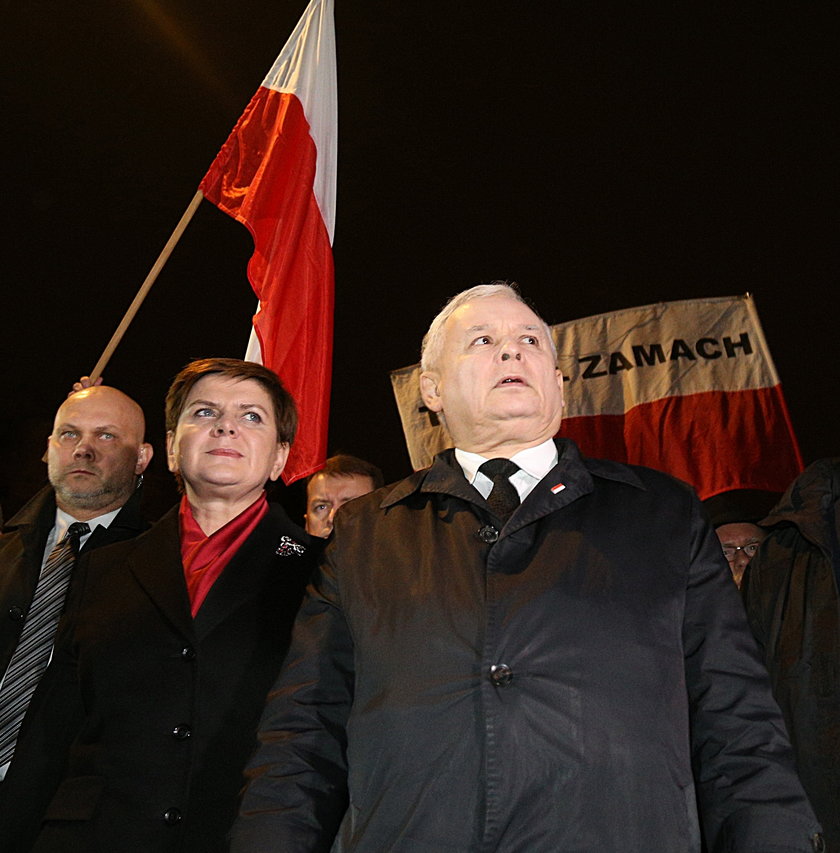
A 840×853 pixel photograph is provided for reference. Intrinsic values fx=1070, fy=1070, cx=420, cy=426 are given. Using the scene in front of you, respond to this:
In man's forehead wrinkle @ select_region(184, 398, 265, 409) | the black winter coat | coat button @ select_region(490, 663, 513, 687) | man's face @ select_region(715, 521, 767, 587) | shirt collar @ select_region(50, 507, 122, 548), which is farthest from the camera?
man's face @ select_region(715, 521, 767, 587)

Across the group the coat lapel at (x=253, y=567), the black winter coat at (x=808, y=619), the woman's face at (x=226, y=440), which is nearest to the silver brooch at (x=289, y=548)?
the coat lapel at (x=253, y=567)

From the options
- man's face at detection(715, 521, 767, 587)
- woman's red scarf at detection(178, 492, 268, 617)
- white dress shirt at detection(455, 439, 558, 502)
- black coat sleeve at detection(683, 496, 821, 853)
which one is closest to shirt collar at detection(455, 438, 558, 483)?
white dress shirt at detection(455, 439, 558, 502)

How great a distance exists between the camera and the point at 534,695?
6.38 ft

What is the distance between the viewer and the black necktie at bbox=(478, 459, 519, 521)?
2266 mm

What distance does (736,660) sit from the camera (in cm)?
204

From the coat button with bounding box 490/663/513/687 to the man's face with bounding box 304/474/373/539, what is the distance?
121 inches

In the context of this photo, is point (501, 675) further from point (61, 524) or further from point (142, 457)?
point (142, 457)

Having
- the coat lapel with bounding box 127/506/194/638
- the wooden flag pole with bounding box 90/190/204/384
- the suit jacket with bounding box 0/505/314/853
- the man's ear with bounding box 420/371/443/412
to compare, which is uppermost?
the wooden flag pole with bounding box 90/190/204/384

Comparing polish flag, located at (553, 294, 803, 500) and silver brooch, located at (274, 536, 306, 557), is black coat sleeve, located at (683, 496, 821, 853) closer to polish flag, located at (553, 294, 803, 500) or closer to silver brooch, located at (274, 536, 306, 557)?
silver brooch, located at (274, 536, 306, 557)

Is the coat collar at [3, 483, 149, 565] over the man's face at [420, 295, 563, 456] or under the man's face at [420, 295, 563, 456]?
under

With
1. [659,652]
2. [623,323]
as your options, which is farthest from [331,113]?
[659,652]

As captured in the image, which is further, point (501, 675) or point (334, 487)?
point (334, 487)

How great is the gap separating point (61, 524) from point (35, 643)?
697 millimetres

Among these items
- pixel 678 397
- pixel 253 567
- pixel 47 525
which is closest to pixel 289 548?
pixel 253 567
